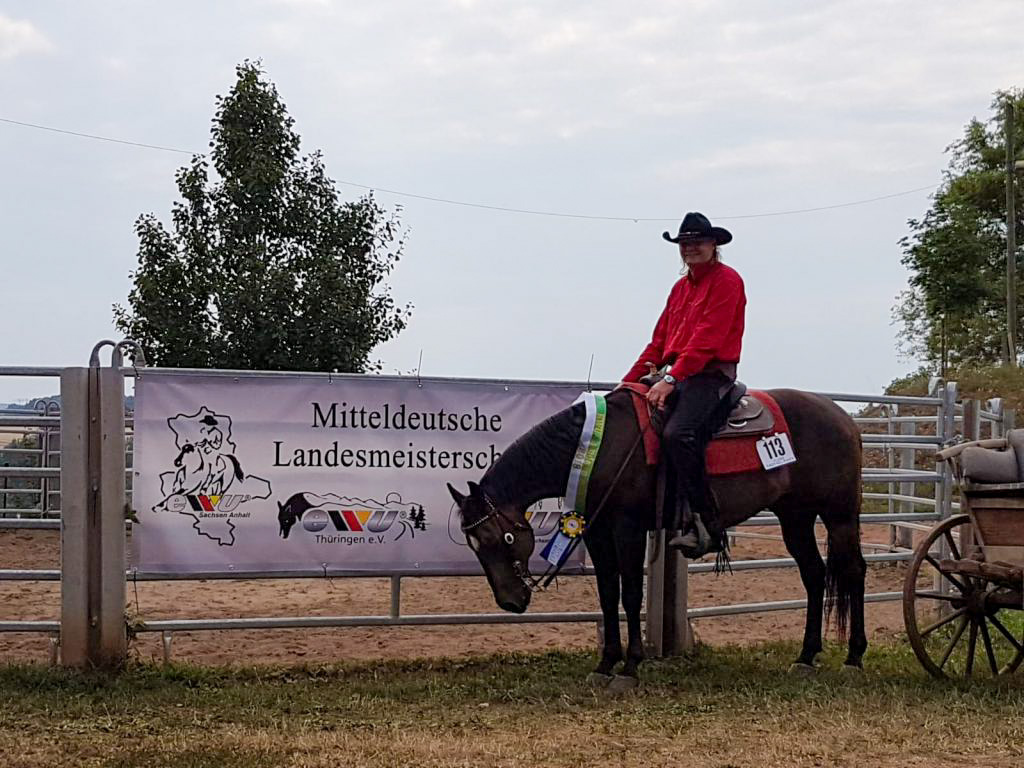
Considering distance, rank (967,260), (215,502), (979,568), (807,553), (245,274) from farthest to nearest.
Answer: (967,260) → (245,274) → (807,553) → (215,502) → (979,568)

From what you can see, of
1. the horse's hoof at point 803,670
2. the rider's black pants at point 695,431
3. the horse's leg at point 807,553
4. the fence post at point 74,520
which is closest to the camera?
the rider's black pants at point 695,431

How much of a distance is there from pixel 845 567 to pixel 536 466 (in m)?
1.88

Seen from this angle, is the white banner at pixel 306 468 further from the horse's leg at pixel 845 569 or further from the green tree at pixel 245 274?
the green tree at pixel 245 274

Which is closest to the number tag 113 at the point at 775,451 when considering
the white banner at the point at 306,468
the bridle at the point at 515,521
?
the bridle at the point at 515,521

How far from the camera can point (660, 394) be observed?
19.6 ft

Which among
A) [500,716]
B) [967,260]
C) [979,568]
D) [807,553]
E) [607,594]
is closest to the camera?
[500,716]

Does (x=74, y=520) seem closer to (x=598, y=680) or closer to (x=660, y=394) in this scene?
(x=598, y=680)

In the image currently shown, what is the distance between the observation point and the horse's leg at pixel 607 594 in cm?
611

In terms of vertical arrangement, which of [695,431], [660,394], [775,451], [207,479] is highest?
[660,394]

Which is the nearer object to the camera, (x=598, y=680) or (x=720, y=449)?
(x=598, y=680)

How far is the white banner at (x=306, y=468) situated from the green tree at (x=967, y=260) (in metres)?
29.2

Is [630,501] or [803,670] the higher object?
[630,501]

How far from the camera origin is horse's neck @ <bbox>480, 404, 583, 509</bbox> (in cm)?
600

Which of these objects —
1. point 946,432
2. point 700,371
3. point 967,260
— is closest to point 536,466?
point 700,371
